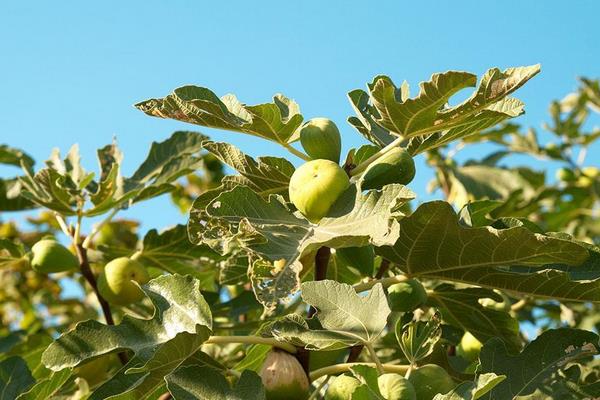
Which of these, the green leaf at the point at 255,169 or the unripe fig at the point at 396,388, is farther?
the green leaf at the point at 255,169

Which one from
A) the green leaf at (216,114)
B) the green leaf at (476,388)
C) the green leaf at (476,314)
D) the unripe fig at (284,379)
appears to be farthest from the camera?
the green leaf at (476,314)

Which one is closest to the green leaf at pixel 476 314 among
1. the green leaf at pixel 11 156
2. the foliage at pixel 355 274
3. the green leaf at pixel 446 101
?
the foliage at pixel 355 274

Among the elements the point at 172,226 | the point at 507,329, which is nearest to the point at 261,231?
the point at 507,329

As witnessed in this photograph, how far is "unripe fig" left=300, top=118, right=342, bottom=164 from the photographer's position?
5.10 feet

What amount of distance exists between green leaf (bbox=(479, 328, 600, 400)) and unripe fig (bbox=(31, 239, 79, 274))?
4.38 ft

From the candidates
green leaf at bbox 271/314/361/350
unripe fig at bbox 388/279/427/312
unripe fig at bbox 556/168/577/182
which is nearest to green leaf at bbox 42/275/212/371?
green leaf at bbox 271/314/361/350

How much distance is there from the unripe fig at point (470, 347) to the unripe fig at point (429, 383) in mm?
716

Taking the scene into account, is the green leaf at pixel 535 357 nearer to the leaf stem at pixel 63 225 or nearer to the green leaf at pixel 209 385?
the green leaf at pixel 209 385

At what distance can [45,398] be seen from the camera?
63.4 inches

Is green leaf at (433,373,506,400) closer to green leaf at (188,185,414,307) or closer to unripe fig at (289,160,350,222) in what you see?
green leaf at (188,185,414,307)

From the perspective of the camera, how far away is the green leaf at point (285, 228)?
4.29 ft

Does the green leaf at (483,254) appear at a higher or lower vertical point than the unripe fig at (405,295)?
higher

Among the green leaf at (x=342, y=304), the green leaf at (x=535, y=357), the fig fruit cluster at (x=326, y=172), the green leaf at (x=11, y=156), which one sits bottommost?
the green leaf at (x=535, y=357)

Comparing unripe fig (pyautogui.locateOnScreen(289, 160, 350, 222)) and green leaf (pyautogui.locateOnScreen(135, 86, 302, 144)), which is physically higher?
green leaf (pyautogui.locateOnScreen(135, 86, 302, 144))
